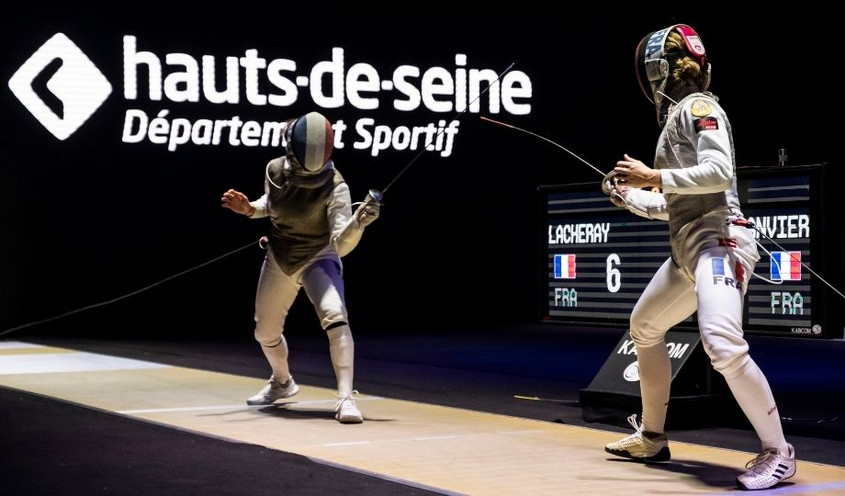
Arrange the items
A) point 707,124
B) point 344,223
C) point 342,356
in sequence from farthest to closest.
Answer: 1. point 344,223
2. point 342,356
3. point 707,124

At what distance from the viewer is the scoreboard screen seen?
6.70 metres

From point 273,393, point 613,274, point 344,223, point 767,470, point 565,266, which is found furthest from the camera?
point 565,266

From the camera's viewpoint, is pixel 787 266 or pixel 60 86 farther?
pixel 60 86

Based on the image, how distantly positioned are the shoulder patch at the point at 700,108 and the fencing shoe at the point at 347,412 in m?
2.52

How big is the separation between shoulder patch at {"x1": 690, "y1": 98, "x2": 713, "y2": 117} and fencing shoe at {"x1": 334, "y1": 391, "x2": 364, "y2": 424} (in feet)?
8.27

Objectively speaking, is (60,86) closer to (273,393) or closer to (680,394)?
(273,393)

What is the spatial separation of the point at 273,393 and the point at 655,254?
7.83ft

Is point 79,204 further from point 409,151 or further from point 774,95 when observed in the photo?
point 774,95

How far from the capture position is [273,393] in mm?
7371

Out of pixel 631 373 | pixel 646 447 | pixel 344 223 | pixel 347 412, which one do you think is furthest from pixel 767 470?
pixel 344 223

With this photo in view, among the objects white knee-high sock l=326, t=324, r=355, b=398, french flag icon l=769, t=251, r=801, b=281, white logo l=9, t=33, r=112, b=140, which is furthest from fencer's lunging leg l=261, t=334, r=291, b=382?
white logo l=9, t=33, r=112, b=140

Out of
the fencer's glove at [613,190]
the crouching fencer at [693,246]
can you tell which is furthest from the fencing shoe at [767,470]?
the fencer's glove at [613,190]

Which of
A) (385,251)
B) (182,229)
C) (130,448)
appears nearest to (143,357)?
(182,229)

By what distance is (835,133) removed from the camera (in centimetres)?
1287
